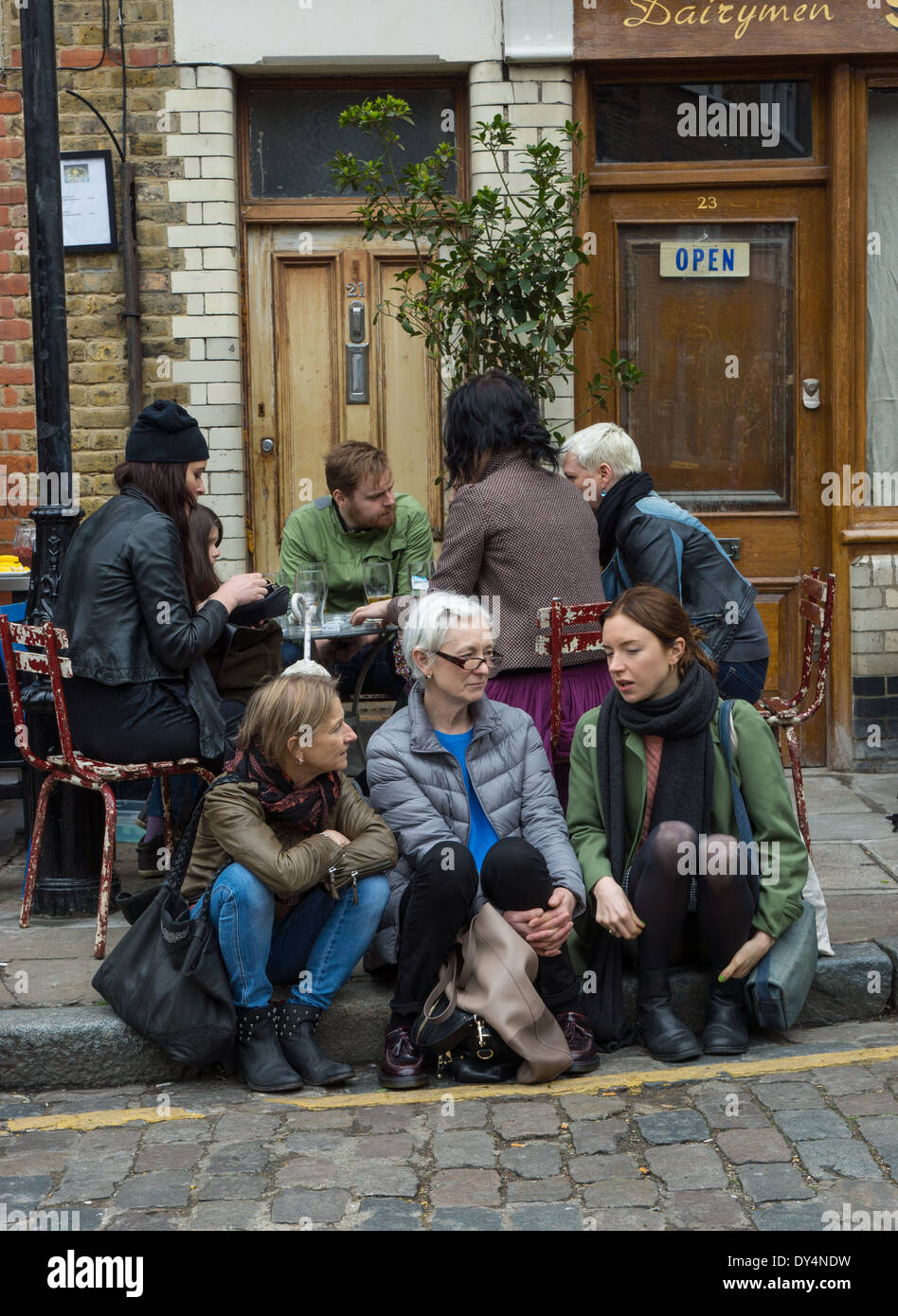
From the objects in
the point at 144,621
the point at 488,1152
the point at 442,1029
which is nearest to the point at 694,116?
the point at 144,621

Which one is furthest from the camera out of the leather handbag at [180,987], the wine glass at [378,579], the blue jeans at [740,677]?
the wine glass at [378,579]

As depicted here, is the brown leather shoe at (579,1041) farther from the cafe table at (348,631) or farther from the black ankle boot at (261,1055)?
the cafe table at (348,631)

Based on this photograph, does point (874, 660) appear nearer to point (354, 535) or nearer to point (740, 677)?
point (740, 677)

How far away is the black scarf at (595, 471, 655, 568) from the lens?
5211mm

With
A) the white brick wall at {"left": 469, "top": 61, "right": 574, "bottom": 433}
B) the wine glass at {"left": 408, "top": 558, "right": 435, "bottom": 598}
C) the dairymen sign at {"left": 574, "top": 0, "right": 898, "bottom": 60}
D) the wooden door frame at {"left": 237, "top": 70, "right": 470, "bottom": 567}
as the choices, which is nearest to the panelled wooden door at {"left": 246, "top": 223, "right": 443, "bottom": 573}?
the wooden door frame at {"left": 237, "top": 70, "right": 470, "bottom": 567}

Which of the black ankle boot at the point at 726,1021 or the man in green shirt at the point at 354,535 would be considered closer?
the black ankle boot at the point at 726,1021

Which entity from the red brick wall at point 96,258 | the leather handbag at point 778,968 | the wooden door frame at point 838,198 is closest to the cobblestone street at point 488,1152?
the leather handbag at point 778,968

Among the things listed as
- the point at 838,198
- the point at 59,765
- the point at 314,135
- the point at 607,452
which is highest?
the point at 314,135

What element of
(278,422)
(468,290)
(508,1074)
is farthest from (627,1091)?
(278,422)

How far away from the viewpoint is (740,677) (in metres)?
5.25

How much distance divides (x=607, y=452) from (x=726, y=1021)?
6.46ft

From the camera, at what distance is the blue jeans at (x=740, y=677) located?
5.23 metres

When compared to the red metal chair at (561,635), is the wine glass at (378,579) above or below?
above

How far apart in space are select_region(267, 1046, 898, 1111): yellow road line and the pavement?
126mm
